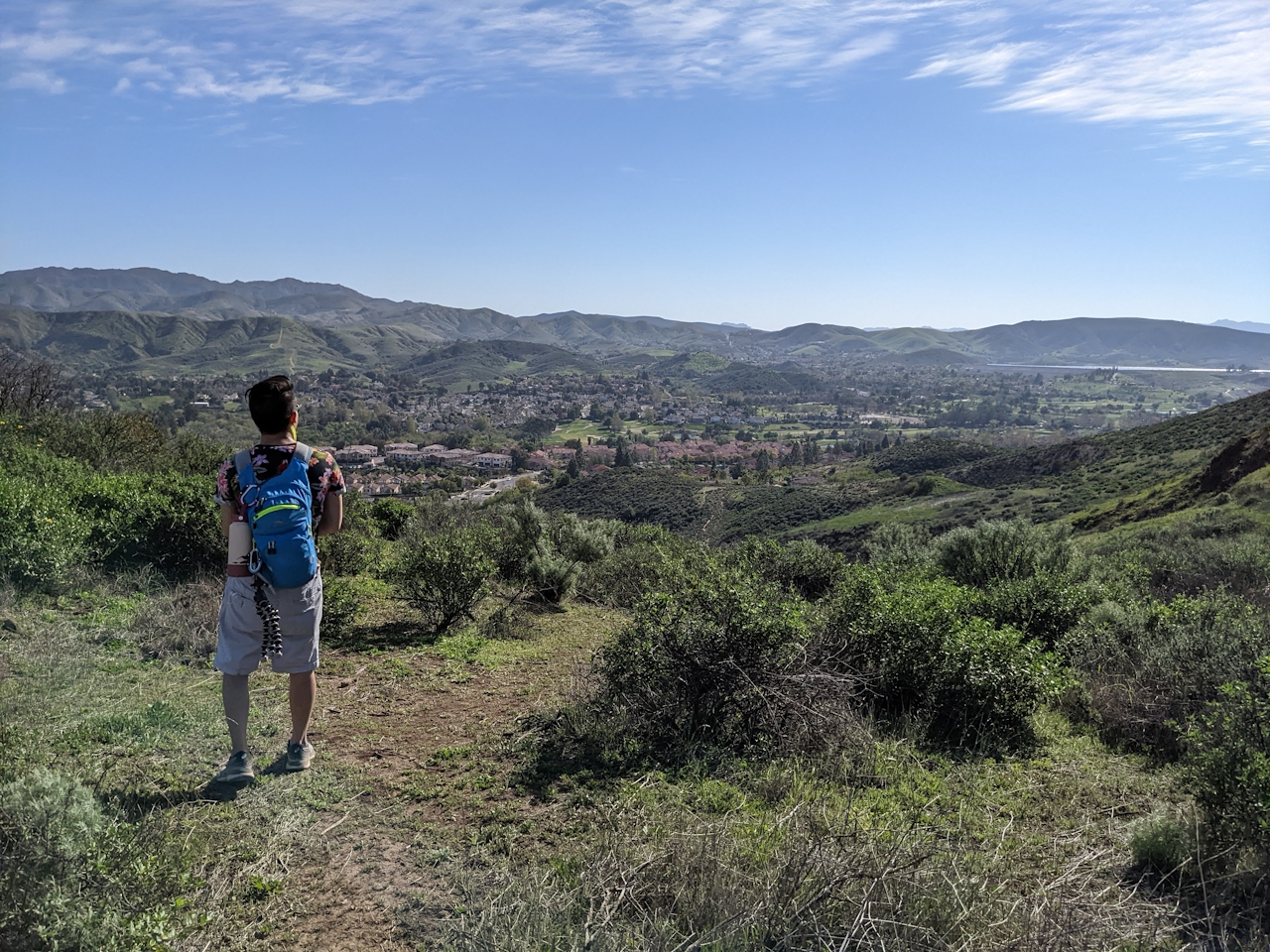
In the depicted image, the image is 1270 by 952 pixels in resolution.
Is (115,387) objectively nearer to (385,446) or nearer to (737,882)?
(385,446)

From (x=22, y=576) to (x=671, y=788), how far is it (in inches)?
217

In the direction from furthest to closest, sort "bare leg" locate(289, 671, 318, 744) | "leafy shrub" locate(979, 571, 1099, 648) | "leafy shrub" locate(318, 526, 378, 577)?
"leafy shrub" locate(318, 526, 378, 577)
"leafy shrub" locate(979, 571, 1099, 648)
"bare leg" locate(289, 671, 318, 744)

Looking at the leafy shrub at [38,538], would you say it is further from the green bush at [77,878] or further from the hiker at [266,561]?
the green bush at [77,878]

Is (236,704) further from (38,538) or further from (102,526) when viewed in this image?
(102,526)

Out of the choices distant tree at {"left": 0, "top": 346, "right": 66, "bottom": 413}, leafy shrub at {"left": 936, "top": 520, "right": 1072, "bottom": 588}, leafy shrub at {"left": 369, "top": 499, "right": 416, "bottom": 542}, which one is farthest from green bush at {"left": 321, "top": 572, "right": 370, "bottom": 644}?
distant tree at {"left": 0, "top": 346, "right": 66, "bottom": 413}

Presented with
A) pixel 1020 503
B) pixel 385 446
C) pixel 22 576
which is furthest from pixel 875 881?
pixel 385 446

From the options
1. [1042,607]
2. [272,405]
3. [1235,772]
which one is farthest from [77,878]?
[1042,607]

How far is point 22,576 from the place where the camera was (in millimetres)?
5676

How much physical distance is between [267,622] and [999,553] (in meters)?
8.64

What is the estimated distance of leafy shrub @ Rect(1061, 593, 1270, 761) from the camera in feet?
13.8

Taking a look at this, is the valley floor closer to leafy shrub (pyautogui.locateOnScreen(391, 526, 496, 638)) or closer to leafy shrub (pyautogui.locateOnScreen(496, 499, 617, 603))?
leafy shrub (pyautogui.locateOnScreen(391, 526, 496, 638))

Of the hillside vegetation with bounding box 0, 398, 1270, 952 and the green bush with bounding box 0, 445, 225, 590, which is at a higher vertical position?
the green bush with bounding box 0, 445, 225, 590

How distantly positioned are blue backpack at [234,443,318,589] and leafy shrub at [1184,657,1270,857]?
376cm

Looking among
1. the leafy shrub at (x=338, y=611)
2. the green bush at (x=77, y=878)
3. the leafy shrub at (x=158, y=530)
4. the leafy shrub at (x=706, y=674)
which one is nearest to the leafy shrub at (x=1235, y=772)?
the leafy shrub at (x=706, y=674)
